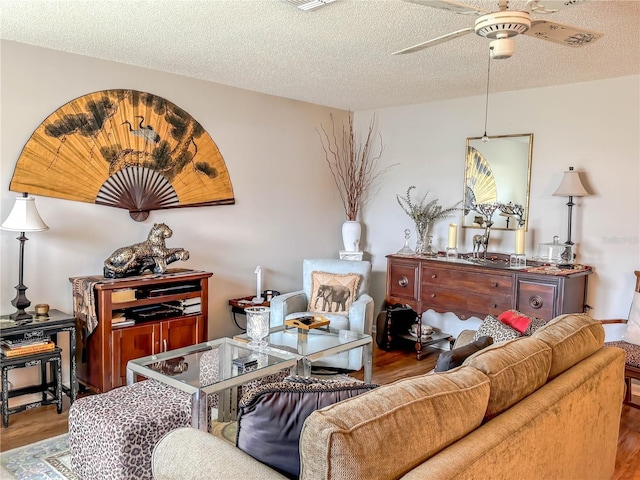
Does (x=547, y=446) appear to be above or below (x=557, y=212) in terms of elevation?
below

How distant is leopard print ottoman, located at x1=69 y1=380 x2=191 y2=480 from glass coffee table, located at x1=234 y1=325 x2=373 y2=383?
765mm

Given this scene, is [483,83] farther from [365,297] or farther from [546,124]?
[365,297]

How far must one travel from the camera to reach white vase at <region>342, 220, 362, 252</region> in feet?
17.4

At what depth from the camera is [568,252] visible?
397 cm

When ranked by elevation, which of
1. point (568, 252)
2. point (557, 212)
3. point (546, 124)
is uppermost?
point (546, 124)

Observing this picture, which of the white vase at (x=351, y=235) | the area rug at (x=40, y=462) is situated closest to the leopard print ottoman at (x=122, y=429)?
the area rug at (x=40, y=462)

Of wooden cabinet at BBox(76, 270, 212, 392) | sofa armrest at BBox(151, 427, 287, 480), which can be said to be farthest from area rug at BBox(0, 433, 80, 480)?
sofa armrest at BBox(151, 427, 287, 480)

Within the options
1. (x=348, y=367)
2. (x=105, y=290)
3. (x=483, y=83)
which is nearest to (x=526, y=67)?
(x=483, y=83)

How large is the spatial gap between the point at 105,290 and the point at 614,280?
375cm

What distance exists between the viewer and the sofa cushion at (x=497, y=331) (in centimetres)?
240

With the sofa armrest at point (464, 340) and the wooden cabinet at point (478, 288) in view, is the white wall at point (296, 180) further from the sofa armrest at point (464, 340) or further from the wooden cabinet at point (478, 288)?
the sofa armrest at point (464, 340)

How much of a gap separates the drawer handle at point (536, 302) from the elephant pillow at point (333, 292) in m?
1.40

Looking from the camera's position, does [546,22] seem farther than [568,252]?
No

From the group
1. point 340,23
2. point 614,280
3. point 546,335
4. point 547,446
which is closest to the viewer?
point 547,446
